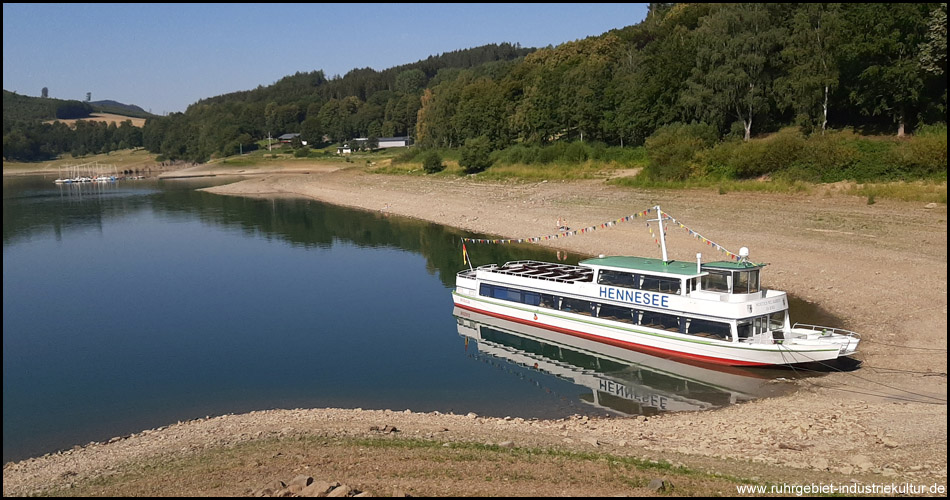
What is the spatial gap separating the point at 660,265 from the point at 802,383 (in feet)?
24.2

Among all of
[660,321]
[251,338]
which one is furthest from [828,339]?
[251,338]

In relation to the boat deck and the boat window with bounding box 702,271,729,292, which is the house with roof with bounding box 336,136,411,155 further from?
the boat window with bounding box 702,271,729,292

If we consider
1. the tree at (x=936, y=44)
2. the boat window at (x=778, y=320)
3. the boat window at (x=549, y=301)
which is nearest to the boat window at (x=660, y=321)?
the boat window at (x=778, y=320)

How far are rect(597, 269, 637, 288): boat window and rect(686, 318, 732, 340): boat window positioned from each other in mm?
2991

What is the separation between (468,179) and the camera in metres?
90.0

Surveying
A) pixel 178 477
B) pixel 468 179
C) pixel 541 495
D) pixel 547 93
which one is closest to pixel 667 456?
pixel 541 495

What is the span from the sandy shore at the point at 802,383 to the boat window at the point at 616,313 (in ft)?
25.7

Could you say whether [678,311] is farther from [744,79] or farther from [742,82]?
[742,82]

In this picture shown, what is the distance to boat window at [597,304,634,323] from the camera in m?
30.3

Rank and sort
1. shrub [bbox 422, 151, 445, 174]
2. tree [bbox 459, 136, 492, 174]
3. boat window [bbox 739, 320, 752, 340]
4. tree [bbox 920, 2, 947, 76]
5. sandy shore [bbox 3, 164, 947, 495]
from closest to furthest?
sandy shore [bbox 3, 164, 947, 495]
boat window [bbox 739, 320, 752, 340]
tree [bbox 920, 2, 947, 76]
tree [bbox 459, 136, 492, 174]
shrub [bbox 422, 151, 445, 174]

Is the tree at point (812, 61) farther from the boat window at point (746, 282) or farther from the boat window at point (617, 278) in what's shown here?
the boat window at point (746, 282)

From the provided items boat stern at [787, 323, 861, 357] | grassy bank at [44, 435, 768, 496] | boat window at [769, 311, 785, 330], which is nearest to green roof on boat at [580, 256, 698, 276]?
boat window at [769, 311, 785, 330]

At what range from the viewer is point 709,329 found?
2764 cm

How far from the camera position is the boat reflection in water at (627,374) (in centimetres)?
2445
